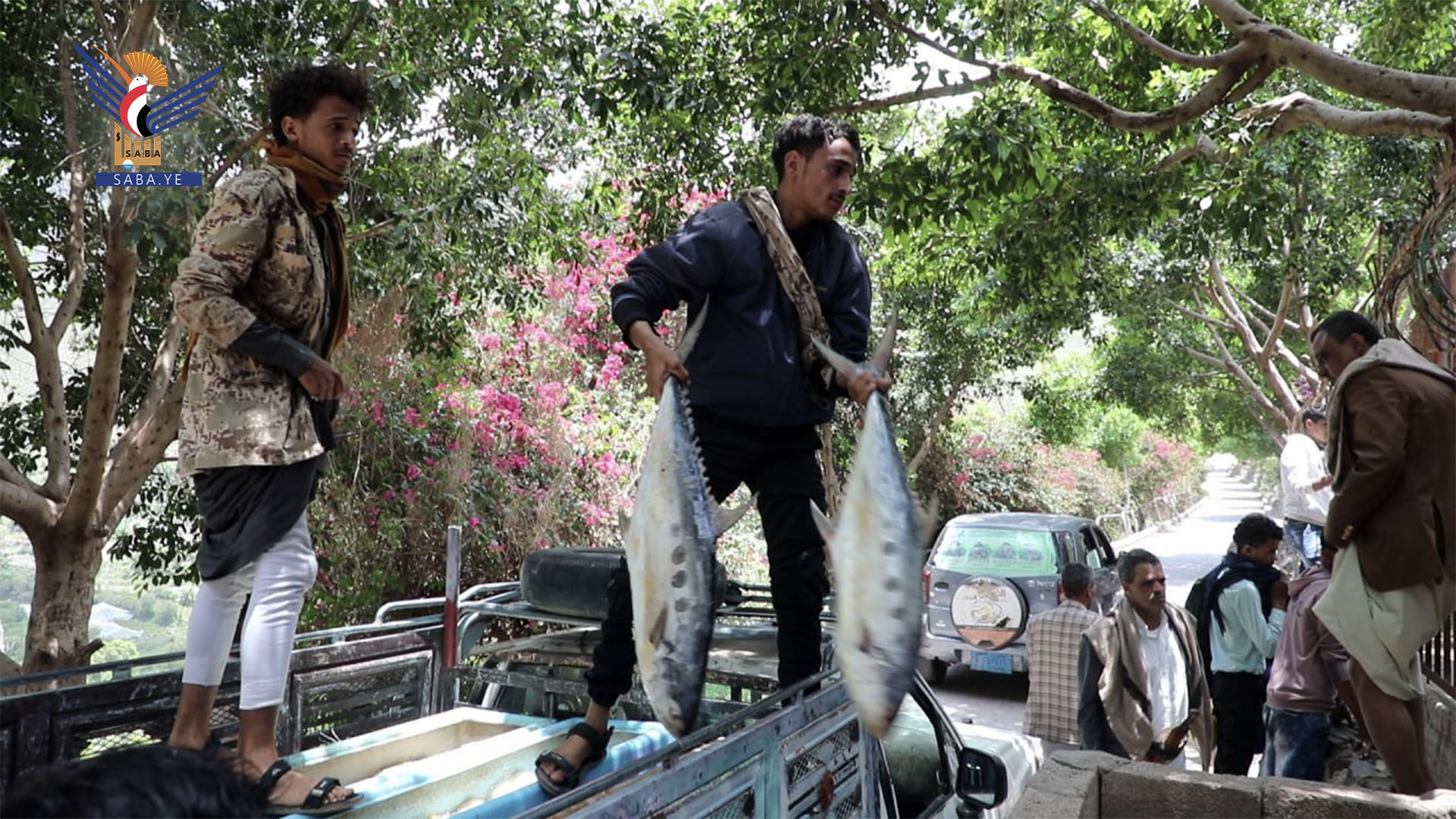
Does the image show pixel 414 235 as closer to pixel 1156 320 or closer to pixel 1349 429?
pixel 1349 429

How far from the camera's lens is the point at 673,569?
1.84 metres

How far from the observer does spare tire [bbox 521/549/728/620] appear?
3.46 m

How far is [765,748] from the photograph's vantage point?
85.9 inches

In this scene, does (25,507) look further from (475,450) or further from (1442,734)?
(1442,734)

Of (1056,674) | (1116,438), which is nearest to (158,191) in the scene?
(1056,674)

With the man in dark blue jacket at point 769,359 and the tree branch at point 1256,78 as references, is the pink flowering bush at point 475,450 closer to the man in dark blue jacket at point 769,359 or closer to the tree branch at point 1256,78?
the tree branch at point 1256,78

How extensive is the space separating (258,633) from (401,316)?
6746 mm

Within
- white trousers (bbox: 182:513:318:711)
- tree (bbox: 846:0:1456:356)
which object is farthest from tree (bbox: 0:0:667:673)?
white trousers (bbox: 182:513:318:711)

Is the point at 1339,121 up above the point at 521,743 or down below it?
above

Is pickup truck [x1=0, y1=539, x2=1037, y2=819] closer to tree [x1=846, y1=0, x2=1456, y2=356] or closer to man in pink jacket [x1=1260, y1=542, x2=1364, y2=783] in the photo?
man in pink jacket [x1=1260, y1=542, x2=1364, y2=783]

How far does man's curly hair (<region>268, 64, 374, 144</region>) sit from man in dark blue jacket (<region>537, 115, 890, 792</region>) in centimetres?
87

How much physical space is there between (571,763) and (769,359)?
110 cm

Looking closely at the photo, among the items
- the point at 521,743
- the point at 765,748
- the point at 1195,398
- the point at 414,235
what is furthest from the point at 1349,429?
the point at 1195,398

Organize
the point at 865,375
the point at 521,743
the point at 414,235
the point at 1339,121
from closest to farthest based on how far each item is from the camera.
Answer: the point at 865,375, the point at 521,743, the point at 1339,121, the point at 414,235
